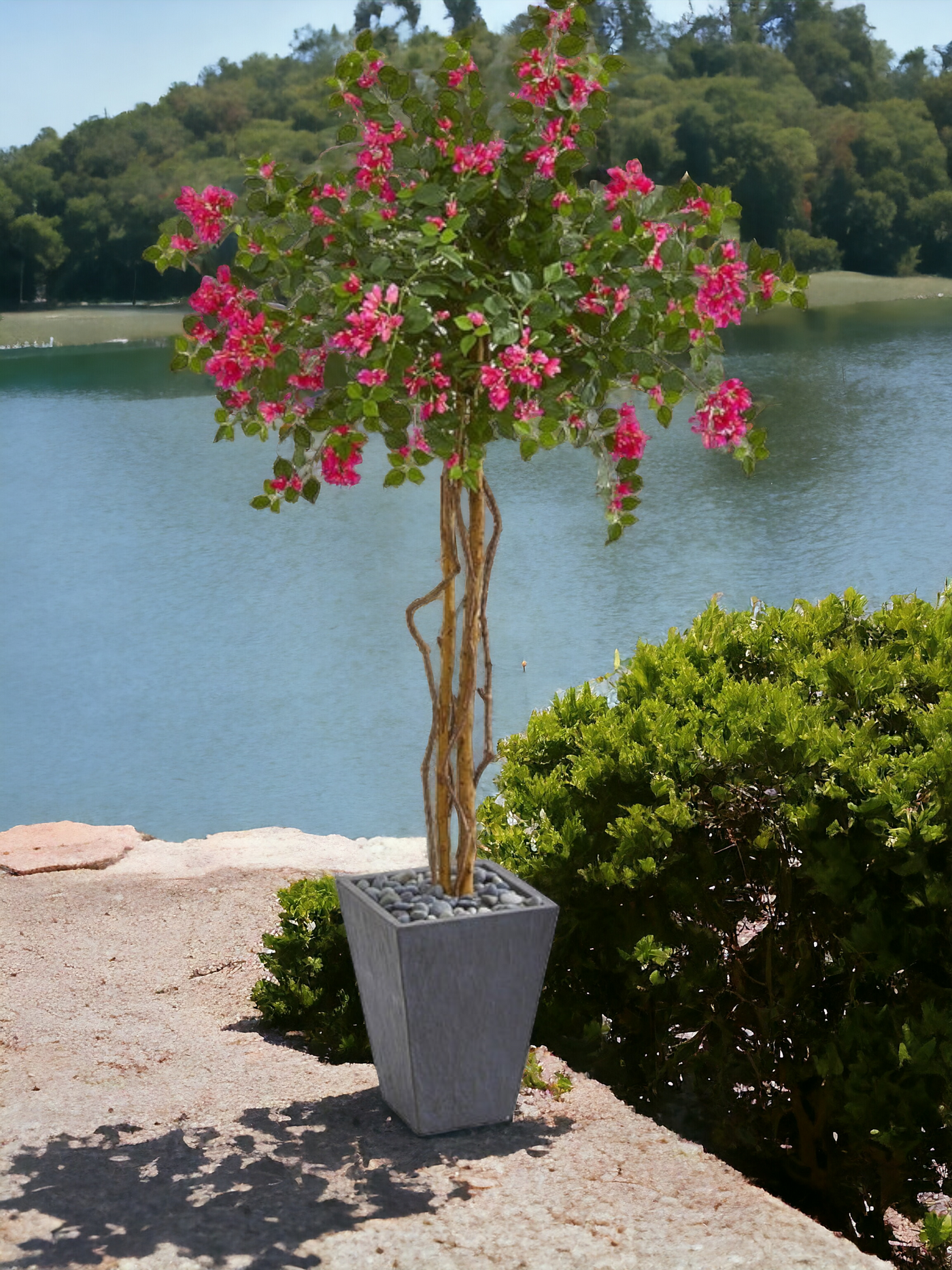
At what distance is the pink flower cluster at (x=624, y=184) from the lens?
9.09 feet

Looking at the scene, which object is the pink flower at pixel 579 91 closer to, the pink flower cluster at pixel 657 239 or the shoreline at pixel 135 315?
the pink flower cluster at pixel 657 239

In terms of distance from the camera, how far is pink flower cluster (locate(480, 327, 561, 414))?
102 inches

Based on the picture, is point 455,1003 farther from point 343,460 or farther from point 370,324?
point 370,324

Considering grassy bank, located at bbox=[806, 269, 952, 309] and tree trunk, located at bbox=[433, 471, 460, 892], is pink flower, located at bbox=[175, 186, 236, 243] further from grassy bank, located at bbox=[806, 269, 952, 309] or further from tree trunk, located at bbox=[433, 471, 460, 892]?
grassy bank, located at bbox=[806, 269, 952, 309]

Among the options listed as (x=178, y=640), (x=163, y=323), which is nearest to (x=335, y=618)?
(x=178, y=640)

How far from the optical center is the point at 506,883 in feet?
10.3

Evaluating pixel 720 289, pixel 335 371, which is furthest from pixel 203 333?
pixel 720 289

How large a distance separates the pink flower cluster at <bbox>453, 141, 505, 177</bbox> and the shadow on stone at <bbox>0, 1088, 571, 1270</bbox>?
6.44ft

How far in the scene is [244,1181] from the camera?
274 centimetres

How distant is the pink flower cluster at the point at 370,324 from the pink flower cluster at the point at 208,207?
506mm

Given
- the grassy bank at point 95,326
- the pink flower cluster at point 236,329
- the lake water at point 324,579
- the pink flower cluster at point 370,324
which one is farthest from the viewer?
the grassy bank at point 95,326

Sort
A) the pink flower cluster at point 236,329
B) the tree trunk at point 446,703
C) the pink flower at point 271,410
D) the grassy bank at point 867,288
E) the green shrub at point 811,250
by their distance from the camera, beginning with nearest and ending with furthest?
the pink flower cluster at point 236,329 < the pink flower at point 271,410 < the tree trunk at point 446,703 < the green shrub at point 811,250 < the grassy bank at point 867,288

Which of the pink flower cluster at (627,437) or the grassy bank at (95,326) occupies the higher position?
the grassy bank at (95,326)

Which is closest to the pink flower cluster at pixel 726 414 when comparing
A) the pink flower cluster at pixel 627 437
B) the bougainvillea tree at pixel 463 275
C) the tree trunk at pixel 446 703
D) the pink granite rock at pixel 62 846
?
the bougainvillea tree at pixel 463 275
